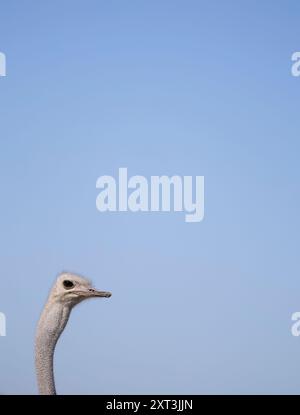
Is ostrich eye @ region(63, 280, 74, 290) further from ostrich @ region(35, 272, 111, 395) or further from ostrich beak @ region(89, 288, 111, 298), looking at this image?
ostrich beak @ region(89, 288, 111, 298)

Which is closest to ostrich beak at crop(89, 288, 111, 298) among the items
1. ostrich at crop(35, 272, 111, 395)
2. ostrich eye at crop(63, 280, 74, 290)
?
ostrich at crop(35, 272, 111, 395)

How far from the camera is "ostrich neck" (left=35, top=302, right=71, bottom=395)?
4.22 meters

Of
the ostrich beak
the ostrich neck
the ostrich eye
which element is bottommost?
the ostrich neck

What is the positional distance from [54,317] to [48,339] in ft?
0.59

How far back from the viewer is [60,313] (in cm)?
423

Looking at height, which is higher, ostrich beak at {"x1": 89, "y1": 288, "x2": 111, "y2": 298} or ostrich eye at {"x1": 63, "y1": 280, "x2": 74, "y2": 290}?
ostrich eye at {"x1": 63, "y1": 280, "x2": 74, "y2": 290}

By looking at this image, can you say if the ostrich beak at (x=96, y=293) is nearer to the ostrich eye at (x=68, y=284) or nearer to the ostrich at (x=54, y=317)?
the ostrich at (x=54, y=317)

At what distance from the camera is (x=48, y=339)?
14.0ft

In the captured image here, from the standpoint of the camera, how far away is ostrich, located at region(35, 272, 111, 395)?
421cm
